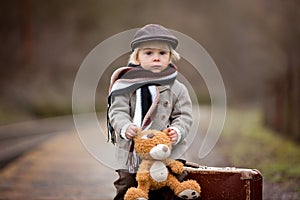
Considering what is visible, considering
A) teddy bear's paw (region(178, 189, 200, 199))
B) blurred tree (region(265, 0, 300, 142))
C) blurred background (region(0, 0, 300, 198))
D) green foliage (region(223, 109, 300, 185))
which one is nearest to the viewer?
teddy bear's paw (region(178, 189, 200, 199))

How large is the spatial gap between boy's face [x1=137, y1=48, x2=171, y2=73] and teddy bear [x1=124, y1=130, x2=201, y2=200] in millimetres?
498

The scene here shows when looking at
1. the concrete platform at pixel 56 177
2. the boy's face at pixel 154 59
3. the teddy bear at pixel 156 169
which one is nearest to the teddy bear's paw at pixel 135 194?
the teddy bear at pixel 156 169

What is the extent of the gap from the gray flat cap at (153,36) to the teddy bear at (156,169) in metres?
0.69

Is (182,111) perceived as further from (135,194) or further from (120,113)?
(135,194)

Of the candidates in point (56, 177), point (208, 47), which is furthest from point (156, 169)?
point (208, 47)

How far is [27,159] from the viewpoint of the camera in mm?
11711

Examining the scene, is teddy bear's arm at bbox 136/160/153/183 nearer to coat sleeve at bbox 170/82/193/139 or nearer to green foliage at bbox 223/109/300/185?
coat sleeve at bbox 170/82/193/139

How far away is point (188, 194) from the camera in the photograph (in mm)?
4727

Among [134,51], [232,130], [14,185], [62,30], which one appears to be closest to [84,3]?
[62,30]

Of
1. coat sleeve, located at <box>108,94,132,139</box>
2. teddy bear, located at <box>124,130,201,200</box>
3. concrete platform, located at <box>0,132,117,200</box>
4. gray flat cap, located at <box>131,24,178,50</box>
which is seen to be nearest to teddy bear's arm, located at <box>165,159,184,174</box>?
teddy bear, located at <box>124,130,201,200</box>

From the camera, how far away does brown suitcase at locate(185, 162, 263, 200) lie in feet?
15.5

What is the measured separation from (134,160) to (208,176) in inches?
22.8

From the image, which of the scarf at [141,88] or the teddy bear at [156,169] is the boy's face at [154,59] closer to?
the scarf at [141,88]

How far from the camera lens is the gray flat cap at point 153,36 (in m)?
4.78
